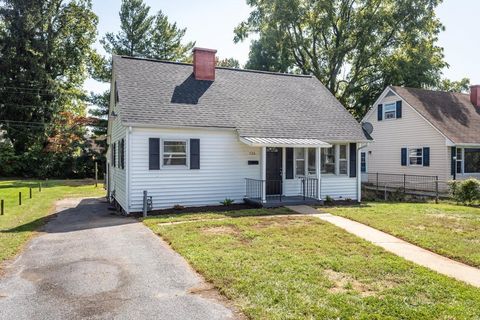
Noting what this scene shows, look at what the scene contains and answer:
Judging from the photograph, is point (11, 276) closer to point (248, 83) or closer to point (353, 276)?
point (353, 276)

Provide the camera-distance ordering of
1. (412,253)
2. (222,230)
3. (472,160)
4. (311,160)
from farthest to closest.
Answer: (472,160), (311,160), (222,230), (412,253)

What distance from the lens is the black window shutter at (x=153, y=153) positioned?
12.3 meters

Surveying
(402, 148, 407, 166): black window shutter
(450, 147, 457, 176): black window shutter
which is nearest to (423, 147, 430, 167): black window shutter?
(450, 147, 457, 176): black window shutter

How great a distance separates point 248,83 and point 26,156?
74.8 feet

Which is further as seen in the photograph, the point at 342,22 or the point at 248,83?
the point at 342,22

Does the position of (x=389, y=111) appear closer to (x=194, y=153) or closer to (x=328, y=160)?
(x=328, y=160)

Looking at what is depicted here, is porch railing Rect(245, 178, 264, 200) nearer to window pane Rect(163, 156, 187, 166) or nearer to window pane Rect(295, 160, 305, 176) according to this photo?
Result: window pane Rect(295, 160, 305, 176)

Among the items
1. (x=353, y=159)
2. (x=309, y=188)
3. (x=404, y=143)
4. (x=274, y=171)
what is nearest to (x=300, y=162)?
(x=309, y=188)

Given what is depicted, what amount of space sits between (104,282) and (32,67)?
103 feet

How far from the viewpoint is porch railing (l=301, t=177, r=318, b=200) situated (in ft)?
47.5

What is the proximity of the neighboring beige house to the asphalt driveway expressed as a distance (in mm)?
17741

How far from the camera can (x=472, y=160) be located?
823 inches

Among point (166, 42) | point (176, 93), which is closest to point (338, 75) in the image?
point (166, 42)

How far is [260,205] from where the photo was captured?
13148 millimetres
